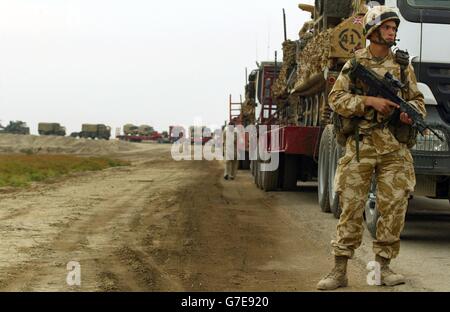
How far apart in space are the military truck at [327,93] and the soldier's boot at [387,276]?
1967 millimetres

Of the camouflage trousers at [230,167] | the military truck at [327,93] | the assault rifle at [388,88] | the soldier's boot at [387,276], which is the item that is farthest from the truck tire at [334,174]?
the camouflage trousers at [230,167]

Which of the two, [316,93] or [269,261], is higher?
[316,93]

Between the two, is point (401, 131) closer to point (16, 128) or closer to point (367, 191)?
point (367, 191)

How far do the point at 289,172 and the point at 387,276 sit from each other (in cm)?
938

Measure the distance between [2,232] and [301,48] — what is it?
677 cm

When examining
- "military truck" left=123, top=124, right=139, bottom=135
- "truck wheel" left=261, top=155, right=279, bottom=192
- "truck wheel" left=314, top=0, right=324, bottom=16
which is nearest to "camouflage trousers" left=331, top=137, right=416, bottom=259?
"truck wheel" left=314, top=0, right=324, bottom=16

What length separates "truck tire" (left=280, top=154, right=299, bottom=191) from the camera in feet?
48.3

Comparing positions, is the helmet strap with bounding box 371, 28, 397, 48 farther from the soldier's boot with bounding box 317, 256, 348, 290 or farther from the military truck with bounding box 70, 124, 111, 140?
the military truck with bounding box 70, 124, 111, 140

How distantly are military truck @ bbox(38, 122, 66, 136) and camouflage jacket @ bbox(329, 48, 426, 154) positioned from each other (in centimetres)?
8428

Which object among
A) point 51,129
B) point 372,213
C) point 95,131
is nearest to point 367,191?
point 372,213

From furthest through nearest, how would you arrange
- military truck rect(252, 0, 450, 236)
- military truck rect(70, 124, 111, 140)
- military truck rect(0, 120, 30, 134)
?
military truck rect(0, 120, 30, 134) → military truck rect(70, 124, 111, 140) → military truck rect(252, 0, 450, 236)

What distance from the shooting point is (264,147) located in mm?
15250
